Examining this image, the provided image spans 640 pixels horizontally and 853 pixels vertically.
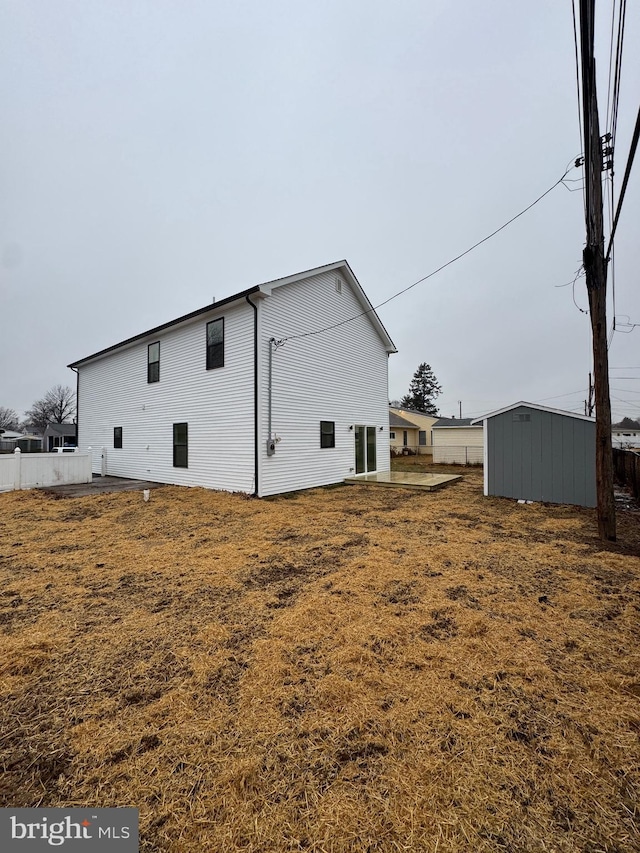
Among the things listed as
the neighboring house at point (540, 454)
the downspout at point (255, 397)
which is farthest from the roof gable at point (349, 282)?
the neighboring house at point (540, 454)

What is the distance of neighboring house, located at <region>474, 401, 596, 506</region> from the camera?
8422 millimetres

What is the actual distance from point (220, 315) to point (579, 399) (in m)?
51.6

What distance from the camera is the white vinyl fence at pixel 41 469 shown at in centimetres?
1046

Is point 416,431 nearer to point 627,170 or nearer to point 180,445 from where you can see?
point 180,445

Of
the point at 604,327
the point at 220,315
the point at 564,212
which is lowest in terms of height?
the point at 604,327

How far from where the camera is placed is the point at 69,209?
1623 cm

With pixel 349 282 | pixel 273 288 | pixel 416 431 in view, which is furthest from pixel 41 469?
pixel 416 431

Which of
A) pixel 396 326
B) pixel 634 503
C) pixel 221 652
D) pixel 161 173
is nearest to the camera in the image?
pixel 221 652

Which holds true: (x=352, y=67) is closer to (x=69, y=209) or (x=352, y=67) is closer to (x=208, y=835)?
(x=69, y=209)

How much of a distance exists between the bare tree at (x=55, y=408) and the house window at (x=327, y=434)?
197ft

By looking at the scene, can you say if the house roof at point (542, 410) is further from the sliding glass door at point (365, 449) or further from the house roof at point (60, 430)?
the house roof at point (60, 430)

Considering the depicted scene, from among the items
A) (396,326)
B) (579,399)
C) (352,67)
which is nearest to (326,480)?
(352,67)

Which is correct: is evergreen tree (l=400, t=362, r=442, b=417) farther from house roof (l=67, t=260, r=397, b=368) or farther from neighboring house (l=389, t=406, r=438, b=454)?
house roof (l=67, t=260, r=397, b=368)

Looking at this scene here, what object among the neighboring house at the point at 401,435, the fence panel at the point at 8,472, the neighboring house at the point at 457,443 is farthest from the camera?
the neighboring house at the point at 401,435
